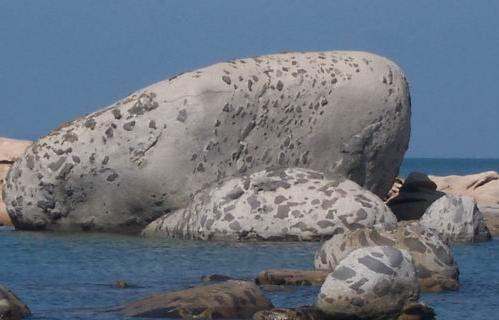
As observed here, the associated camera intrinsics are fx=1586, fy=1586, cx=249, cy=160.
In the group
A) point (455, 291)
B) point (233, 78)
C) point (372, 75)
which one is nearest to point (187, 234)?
point (233, 78)

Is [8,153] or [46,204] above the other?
[8,153]

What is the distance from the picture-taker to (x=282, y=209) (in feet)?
83.6

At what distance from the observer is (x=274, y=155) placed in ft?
92.8

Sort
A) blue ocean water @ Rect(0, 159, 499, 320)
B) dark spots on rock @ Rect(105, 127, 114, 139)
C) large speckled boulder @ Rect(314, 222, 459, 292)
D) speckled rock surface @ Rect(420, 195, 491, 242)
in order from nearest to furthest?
blue ocean water @ Rect(0, 159, 499, 320) → large speckled boulder @ Rect(314, 222, 459, 292) → speckled rock surface @ Rect(420, 195, 491, 242) → dark spots on rock @ Rect(105, 127, 114, 139)

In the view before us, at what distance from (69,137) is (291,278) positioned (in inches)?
385

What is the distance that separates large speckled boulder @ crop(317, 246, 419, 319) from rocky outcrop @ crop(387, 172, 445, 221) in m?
13.6

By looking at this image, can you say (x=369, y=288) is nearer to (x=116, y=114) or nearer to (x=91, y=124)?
(x=116, y=114)

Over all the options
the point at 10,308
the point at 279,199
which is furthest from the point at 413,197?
the point at 10,308

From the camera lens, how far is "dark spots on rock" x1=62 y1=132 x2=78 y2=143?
90.7 ft

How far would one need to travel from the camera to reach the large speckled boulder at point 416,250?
18656 mm

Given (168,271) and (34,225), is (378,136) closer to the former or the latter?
(34,225)

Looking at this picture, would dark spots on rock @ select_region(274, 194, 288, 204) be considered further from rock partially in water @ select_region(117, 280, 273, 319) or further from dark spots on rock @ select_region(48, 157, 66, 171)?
rock partially in water @ select_region(117, 280, 273, 319)

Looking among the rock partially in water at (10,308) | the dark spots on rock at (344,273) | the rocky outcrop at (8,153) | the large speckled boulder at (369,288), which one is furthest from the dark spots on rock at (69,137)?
the dark spots on rock at (344,273)

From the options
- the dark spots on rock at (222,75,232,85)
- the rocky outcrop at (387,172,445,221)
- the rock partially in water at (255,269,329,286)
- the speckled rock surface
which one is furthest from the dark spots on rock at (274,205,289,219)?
the rock partially in water at (255,269,329,286)
